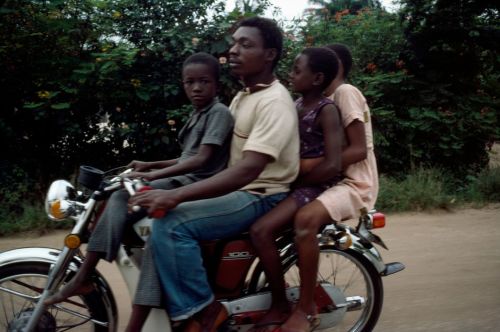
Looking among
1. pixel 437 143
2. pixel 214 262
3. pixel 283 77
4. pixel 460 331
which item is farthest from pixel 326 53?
pixel 437 143

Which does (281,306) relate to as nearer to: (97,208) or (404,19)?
(97,208)

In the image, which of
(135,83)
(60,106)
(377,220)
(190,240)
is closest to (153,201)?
(190,240)

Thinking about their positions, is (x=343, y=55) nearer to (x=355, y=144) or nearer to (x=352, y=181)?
(x=355, y=144)

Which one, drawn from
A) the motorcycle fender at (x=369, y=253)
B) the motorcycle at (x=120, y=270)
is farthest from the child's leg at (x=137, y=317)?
the motorcycle fender at (x=369, y=253)

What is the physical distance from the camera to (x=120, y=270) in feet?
8.10

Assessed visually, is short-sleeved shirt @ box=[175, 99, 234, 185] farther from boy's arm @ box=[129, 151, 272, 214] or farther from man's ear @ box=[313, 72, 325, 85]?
man's ear @ box=[313, 72, 325, 85]

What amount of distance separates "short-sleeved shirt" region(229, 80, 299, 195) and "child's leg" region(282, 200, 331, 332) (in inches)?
7.2

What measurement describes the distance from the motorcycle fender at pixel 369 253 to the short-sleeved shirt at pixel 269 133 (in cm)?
58

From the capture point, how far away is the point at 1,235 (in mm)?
5051

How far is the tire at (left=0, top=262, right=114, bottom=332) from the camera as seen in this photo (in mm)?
2498

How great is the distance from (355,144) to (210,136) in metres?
0.80

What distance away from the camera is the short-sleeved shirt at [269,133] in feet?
7.52

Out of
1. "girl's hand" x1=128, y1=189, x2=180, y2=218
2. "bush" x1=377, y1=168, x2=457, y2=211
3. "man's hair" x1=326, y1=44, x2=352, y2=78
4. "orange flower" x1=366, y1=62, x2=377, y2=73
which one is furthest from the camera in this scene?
"orange flower" x1=366, y1=62, x2=377, y2=73

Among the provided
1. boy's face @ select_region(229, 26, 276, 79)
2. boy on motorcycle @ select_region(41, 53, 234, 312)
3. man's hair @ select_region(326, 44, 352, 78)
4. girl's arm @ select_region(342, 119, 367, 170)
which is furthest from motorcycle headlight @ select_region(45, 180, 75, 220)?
man's hair @ select_region(326, 44, 352, 78)
